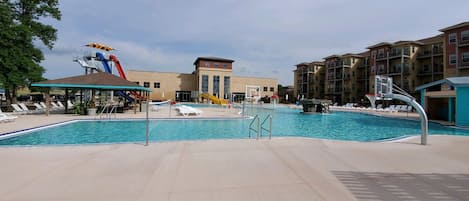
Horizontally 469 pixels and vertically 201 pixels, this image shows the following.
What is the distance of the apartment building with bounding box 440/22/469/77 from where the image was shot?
26.2 metres

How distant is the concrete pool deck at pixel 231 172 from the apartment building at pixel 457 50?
2739cm

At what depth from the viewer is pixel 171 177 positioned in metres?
3.79

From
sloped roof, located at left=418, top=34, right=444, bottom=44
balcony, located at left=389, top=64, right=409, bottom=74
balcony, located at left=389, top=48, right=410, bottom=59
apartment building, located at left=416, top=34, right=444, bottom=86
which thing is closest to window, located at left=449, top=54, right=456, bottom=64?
apartment building, located at left=416, top=34, right=444, bottom=86

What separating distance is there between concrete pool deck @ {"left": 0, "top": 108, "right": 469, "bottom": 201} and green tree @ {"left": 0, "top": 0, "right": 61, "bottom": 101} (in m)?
15.0

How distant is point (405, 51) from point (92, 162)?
140 ft

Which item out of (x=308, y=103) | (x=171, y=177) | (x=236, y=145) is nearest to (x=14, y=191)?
(x=171, y=177)

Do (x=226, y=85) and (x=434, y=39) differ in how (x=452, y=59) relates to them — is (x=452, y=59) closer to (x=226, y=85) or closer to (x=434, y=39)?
(x=434, y=39)

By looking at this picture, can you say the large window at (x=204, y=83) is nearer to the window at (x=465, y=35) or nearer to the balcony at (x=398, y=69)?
the balcony at (x=398, y=69)

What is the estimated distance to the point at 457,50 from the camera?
87.1 feet

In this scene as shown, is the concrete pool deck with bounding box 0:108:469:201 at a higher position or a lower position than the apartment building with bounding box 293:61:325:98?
lower

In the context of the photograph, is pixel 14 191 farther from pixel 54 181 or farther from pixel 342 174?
pixel 342 174

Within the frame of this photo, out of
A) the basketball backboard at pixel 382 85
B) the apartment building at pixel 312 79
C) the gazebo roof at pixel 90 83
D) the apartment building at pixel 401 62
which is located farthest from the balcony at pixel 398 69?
the gazebo roof at pixel 90 83

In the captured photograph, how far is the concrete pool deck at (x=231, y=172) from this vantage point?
3.19 meters

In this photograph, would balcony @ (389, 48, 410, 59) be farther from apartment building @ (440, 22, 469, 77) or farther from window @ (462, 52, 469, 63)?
window @ (462, 52, 469, 63)
